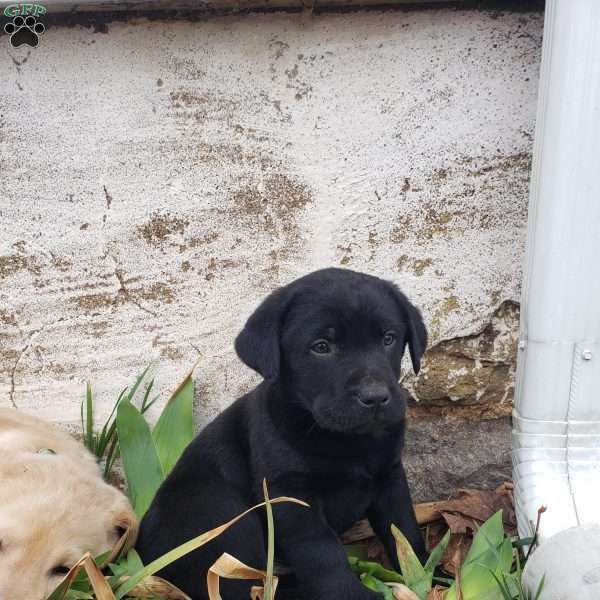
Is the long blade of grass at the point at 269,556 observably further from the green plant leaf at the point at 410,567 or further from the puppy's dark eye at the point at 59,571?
the puppy's dark eye at the point at 59,571

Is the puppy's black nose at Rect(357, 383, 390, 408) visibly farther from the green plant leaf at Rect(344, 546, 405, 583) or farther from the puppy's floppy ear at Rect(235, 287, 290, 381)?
the green plant leaf at Rect(344, 546, 405, 583)

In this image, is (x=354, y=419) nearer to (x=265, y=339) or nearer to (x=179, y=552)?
(x=265, y=339)

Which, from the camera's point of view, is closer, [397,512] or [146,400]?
[397,512]

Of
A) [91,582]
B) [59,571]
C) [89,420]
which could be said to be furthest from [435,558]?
[89,420]

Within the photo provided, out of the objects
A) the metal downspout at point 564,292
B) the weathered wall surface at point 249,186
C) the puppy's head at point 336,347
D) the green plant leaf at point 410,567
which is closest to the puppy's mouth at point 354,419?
the puppy's head at point 336,347

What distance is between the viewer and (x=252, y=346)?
115 inches

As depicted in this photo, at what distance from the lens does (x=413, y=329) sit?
3.06 meters

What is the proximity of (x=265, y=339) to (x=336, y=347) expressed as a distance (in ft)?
0.74

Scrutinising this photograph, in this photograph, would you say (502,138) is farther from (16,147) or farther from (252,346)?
(16,147)

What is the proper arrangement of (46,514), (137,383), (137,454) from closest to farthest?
1. (46,514)
2. (137,454)
3. (137,383)

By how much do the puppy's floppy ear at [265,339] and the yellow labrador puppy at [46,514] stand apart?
0.76 meters

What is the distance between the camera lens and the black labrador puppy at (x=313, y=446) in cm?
284

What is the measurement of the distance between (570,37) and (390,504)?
169 centimetres

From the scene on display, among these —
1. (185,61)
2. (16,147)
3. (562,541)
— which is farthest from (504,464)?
(16,147)
